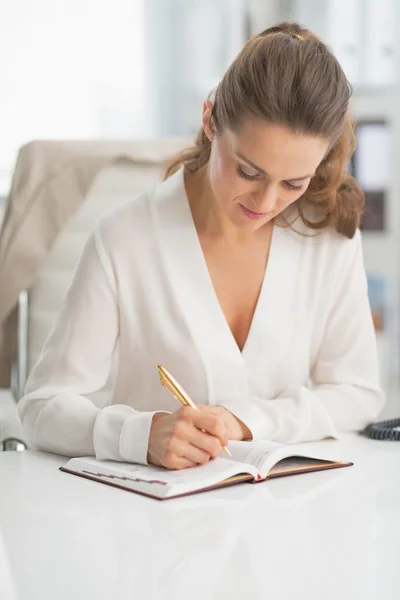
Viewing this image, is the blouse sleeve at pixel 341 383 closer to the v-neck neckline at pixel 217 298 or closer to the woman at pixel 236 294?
the woman at pixel 236 294

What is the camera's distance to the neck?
163 centimetres

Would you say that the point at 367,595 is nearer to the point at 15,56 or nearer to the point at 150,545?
the point at 150,545

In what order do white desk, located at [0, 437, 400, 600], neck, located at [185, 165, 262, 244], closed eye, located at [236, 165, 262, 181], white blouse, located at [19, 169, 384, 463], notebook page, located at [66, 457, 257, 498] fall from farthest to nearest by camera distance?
neck, located at [185, 165, 262, 244]
white blouse, located at [19, 169, 384, 463]
closed eye, located at [236, 165, 262, 181]
notebook page, located at [66, 457, 257, 498]
white desk, located at [0, 437, 400, 600]

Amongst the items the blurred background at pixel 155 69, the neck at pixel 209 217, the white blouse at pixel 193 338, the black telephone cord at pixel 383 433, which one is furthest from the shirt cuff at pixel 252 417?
the blurred background at pixel 155 69

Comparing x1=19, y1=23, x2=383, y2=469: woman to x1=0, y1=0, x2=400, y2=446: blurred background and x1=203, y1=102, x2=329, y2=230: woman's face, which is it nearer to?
x1=203, y1=102, x2=329, y2=230: woman's face

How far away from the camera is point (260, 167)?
52.5 inches

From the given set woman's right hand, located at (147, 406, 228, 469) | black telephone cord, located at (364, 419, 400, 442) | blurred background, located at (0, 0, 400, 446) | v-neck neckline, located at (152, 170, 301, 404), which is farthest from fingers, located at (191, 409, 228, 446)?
blurred background, located at (0, 0, 400, 446)

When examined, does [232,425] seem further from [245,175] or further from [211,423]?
[245,175]

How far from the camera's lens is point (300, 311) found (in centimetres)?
163

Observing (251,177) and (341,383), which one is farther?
(341,383)

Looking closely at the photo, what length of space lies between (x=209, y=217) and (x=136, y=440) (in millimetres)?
494

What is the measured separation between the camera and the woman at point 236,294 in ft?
4.33

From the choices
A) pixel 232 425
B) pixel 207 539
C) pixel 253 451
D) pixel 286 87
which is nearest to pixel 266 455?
pixel 253 451

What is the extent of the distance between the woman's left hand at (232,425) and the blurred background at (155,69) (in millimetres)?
2413
